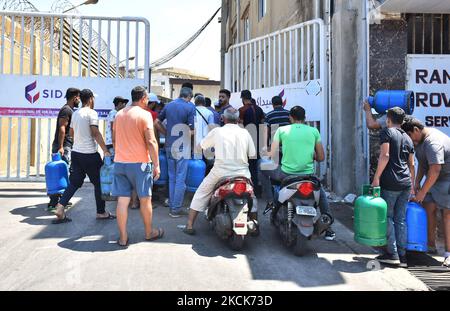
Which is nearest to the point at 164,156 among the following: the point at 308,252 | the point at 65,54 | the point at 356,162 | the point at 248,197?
the point at 248,197

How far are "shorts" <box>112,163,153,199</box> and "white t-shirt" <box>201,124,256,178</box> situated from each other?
0.80 metres

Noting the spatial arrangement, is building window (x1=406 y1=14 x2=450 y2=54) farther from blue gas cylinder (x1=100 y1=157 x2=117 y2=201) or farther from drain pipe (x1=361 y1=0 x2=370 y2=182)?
blue gas cylinder (x1=100 y1=157 x2=117 y2=201)

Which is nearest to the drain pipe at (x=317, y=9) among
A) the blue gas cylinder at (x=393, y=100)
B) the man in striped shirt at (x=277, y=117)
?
the man in striped shirt at (x=277, y=117)

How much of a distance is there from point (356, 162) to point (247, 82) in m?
2.97

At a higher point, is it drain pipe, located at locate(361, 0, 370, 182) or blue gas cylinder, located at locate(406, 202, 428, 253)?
→ drain pipe, located at locate(361, 0, 370, 182)

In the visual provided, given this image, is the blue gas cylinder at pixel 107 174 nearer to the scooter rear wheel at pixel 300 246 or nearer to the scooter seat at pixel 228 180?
the scooter seat at pixel 228 180

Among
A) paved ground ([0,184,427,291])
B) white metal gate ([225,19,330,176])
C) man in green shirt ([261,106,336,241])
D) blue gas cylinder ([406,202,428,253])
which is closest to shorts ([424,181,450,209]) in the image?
blue gas cylinder ([406,202,428,253])

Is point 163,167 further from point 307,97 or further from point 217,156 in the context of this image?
point 307,97

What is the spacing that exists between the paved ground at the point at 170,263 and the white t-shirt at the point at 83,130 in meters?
1.02

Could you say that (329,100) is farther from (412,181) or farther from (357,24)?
(412,181)

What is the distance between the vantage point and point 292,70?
741 cm

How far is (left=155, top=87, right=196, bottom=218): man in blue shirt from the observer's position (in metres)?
5.57

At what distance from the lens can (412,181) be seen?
4422 mm

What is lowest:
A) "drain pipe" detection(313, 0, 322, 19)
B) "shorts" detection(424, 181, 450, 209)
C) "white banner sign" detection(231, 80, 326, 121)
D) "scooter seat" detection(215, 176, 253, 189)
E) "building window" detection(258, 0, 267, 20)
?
"shorts" detection(424, 181, 450, 209)
